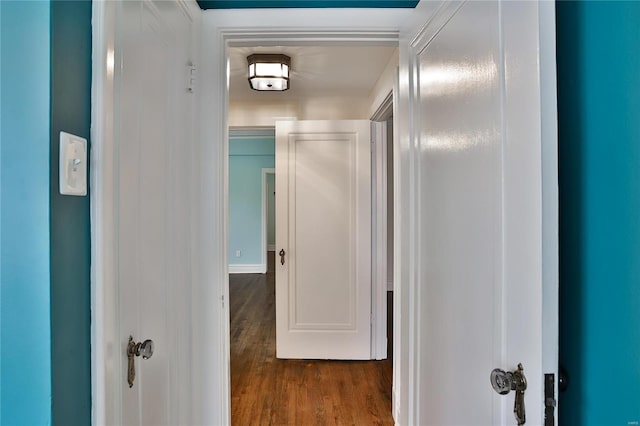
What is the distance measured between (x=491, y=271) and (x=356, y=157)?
7.12 ft

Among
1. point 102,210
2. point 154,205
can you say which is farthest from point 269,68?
point 102,210

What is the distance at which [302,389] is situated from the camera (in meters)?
2.56

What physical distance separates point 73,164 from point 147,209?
1.16 ft

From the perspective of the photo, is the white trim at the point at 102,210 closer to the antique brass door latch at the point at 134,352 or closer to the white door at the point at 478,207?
the antique brass door latch at the point at 134,352

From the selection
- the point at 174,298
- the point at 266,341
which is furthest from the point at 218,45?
the point at 266,341

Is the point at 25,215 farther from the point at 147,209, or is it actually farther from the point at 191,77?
the point at 191,77

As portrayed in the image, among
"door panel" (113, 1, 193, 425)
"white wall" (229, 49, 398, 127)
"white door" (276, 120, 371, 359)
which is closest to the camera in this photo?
"door panel" (113, 1, 193, 425)

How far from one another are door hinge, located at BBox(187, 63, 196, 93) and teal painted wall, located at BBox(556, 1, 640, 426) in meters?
1.17

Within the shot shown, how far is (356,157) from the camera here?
293cm

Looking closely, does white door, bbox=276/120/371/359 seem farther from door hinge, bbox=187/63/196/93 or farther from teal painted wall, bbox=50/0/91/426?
teal painted wall, bbox=50/0/91/426

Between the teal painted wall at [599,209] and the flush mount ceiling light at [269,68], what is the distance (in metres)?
1.98

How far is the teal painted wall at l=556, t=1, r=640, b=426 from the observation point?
24.9 inches

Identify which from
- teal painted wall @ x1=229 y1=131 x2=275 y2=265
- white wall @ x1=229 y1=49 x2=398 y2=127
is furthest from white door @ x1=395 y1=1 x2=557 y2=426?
teal painted wall @ x1=229 y1=131 x2=275 y2=265

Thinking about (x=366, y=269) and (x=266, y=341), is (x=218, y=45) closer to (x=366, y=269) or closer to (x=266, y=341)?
(x=366, y=269)
